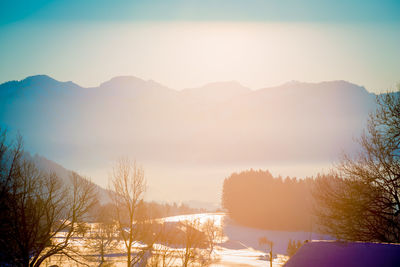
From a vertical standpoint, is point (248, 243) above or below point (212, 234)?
below

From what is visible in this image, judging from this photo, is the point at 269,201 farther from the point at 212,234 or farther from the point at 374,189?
the point at 374,189

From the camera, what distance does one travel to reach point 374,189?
18.0m

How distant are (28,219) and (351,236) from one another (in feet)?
66.8

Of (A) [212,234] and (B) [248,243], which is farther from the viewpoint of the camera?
(B) [248,243]

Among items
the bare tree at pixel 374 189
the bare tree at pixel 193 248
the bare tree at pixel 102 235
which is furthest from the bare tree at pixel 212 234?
the bare tree at pixel 374 189

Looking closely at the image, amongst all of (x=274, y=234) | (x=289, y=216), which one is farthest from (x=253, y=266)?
(x=289, y=216)

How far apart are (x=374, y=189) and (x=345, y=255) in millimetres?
6258

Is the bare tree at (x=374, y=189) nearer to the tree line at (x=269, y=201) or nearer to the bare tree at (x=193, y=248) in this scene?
the bare tree at (x=193, y=248)

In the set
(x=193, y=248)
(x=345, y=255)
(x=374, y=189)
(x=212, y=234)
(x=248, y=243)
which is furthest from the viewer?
(x=248, y=243)

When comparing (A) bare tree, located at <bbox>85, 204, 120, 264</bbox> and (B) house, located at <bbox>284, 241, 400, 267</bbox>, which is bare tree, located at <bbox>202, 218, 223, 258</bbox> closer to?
(A) bare tree, located at <bbox>85, 204, 120, 264</bbox>

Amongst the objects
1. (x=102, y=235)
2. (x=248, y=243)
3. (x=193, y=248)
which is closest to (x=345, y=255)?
(x=193, y=248)

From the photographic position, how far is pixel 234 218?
148625mm

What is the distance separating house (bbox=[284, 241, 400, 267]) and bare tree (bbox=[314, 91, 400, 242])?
4588 millimetres

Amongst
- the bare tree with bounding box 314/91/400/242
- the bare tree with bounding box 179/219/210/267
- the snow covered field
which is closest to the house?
the bare tree with bounding box 314/91/400/242
